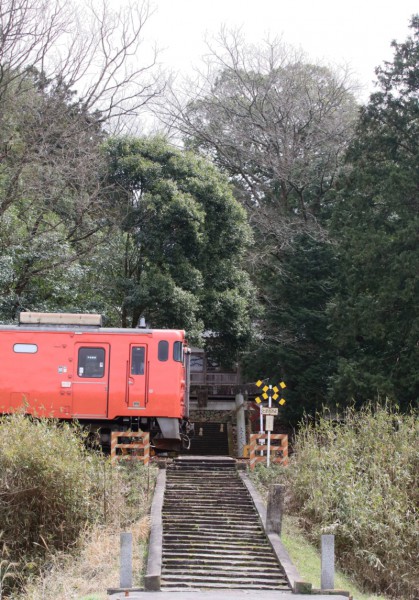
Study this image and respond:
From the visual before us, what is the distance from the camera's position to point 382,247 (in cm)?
2808

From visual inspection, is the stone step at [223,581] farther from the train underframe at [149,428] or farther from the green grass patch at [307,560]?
the train underframe at [149,428]

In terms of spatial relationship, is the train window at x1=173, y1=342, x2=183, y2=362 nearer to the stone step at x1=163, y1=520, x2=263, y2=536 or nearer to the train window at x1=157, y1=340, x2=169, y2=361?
the train window at x1=157, y1=340, x2=169, y2=361

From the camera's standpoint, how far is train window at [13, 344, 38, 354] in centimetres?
2225

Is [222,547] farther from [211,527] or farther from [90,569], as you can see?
[90,569]

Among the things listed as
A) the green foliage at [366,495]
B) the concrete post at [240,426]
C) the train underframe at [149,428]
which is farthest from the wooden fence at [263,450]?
the concrete post at [240,426]

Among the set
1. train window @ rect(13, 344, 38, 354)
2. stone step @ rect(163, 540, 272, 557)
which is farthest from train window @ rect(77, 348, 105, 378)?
stone step @ rect(163, 540, 272, 557)

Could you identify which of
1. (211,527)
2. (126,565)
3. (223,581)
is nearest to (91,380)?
(211,527)

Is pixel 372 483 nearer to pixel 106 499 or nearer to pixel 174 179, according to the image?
pixel 106 499

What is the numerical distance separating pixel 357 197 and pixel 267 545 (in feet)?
50.2

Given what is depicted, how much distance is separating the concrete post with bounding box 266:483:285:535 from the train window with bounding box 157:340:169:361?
6.19 meters

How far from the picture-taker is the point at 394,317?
28062mm

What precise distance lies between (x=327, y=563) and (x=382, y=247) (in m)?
15.4

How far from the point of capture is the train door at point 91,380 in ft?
72.5

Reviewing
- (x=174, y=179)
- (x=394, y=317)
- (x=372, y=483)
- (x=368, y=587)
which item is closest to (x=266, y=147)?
(x=174, y=179)
